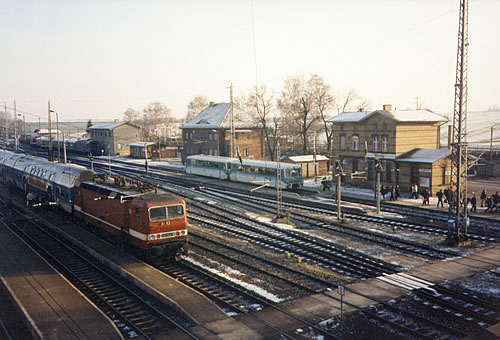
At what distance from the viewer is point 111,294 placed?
16062mm

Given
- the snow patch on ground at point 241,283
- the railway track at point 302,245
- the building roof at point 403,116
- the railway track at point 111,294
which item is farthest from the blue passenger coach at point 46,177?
the building roof at point 403,116

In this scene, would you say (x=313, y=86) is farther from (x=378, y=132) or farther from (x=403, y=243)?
(x=403, y=243)

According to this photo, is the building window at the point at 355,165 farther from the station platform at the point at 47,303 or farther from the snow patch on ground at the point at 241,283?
the station platform at the point at 47,303

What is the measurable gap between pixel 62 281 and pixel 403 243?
1696 cm

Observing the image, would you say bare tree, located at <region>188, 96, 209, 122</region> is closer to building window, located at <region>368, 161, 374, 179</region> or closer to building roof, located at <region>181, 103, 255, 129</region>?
building roof, located at <region>181, 103, 255, 129</region>

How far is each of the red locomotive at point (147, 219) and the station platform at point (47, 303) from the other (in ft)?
10.9

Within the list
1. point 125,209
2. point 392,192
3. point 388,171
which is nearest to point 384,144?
point 388,171

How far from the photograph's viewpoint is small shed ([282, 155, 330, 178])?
162ft

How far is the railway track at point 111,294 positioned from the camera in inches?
515

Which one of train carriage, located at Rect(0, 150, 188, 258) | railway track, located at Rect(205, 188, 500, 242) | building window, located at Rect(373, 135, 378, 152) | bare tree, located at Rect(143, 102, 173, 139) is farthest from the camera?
bare tree, located at Rect(143, 102, 173, 139)

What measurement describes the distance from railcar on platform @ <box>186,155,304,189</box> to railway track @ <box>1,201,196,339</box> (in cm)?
2265

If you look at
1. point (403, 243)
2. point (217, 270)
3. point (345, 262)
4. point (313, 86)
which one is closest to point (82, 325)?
point (217, 270)

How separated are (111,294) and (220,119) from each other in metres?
49.5

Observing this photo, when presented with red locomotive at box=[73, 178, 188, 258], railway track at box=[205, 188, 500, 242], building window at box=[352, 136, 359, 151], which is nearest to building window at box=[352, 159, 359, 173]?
building window at box=[352, 136, 359, 151]
